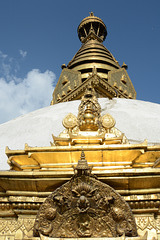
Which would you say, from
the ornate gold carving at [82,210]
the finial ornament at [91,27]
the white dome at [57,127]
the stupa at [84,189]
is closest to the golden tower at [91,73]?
the finial ornament at [91,27]

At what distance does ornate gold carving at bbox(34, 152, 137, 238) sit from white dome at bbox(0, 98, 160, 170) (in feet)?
9.95

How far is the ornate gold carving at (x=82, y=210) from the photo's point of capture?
305cm

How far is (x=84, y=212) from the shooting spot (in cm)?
305

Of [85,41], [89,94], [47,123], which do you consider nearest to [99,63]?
[85,41]

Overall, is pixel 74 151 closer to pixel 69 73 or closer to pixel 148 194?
pixel 148 194

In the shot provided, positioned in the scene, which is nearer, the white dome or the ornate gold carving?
the ornate gold carving

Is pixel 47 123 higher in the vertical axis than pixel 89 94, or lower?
higher

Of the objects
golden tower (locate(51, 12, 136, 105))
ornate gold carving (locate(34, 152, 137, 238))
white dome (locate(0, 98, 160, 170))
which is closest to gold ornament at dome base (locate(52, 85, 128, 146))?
ornate gold carving (locate(34, 152, 137, 238))

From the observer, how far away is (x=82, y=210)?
3.04 metres

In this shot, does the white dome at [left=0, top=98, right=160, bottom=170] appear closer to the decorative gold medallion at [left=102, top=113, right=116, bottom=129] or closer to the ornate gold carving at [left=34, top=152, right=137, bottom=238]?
the decorative gold medallion at [left=102, top=113, right=116, bottom=129]

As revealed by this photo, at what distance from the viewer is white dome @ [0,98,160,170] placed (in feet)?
21.3

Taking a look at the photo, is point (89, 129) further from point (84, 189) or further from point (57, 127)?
point (57, 127)

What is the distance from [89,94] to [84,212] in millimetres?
2601

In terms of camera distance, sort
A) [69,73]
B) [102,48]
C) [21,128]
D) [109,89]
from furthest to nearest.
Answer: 1. [102,48]
2. [69,73]
3. [109,89]
4. [21,128]
